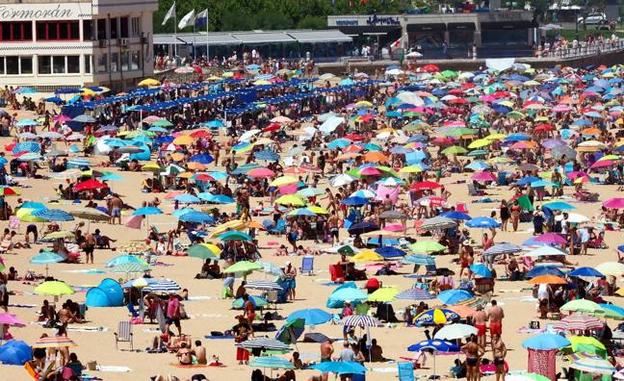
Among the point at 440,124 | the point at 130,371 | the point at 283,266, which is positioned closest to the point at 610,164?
the point at 283,266

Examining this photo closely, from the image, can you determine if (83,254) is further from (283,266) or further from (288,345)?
(288,345)

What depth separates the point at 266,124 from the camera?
69625 mm

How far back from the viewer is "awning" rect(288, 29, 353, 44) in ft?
347

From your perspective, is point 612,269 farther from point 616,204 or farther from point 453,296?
point 616,204

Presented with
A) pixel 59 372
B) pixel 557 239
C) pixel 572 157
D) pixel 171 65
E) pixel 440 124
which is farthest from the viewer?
pixel 171 65

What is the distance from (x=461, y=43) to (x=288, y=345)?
88.3 metres

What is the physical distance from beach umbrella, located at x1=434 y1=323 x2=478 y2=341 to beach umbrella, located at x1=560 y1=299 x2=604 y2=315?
2.23 m

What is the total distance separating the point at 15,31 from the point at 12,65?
1.42 m

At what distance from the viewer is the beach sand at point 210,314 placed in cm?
2814

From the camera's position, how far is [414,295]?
31.3 metres

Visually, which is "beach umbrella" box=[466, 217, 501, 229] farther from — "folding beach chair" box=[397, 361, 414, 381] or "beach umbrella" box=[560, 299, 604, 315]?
"folding beach chair" box=[397, 361, 414, 381]

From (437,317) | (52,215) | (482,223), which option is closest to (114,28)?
(52,215)

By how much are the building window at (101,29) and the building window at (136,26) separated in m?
3.50

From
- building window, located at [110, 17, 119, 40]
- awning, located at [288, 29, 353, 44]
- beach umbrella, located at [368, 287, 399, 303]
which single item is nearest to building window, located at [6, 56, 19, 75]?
building window, located at [110, 17, 119, 40]
